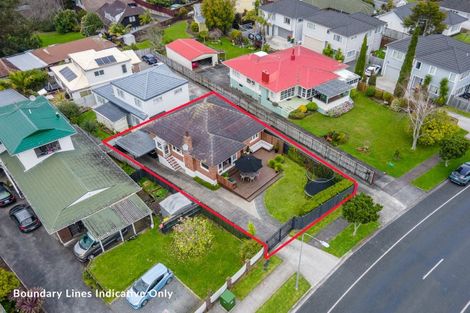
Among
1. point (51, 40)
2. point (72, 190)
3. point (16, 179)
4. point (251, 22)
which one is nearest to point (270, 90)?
point (72, 190)

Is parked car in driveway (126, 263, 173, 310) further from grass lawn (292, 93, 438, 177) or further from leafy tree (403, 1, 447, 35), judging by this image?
leafy tree (403, 1, 447, 35)

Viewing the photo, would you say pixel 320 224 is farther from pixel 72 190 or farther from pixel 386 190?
pixel 72 190

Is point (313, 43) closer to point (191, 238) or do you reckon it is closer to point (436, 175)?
point (436, 175)

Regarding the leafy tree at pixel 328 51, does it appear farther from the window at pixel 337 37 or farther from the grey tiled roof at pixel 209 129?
the grey tiled roof at pixel 209 129

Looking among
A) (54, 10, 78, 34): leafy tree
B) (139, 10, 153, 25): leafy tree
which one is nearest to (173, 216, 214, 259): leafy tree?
(139, 10, 153, 25): leafy tree

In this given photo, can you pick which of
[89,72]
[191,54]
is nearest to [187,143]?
[89,72]

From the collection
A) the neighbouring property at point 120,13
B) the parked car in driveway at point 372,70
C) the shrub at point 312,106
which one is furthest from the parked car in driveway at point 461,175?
the neighbouring property at point 120,13
